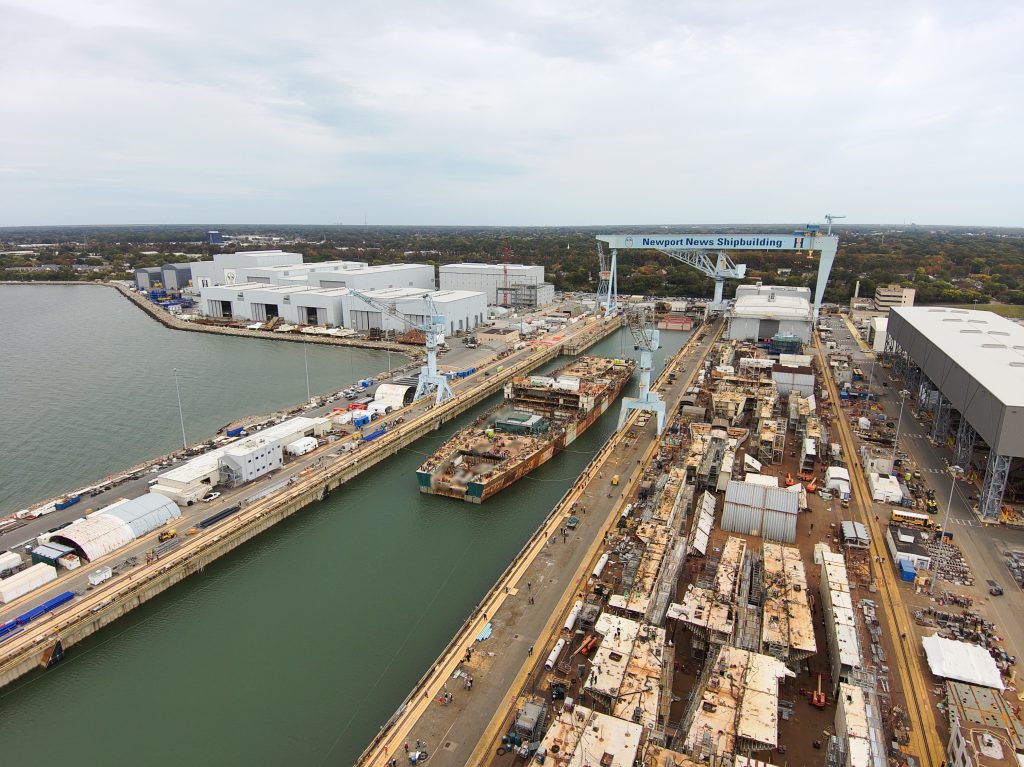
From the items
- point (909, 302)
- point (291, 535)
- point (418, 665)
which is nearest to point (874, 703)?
point (418, 665)

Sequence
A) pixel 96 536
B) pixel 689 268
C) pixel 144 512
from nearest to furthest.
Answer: pixel 96 536 < pixel 144 512 < pixel 689 268

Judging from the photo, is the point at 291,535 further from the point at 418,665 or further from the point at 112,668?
the point at 418,665

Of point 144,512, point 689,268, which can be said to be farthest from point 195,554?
point 689,268

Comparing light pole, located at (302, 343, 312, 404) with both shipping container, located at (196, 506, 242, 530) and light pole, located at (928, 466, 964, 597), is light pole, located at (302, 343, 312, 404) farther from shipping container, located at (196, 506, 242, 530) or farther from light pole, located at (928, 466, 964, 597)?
light pole, located at (928, 466, 964, 597)

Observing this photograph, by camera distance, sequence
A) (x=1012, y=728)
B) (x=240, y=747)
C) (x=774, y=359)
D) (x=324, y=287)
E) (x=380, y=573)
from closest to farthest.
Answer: (x=1012, y=728), (x=240, y=747), (x=380, y=573), (x=774, y=359), (x=324, y=287)

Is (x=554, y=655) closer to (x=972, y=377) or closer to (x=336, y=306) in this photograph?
(x=972, y=377)

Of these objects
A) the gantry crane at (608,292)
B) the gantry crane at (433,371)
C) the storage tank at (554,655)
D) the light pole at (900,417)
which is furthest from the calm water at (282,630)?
the gantry crane at (608,292)
